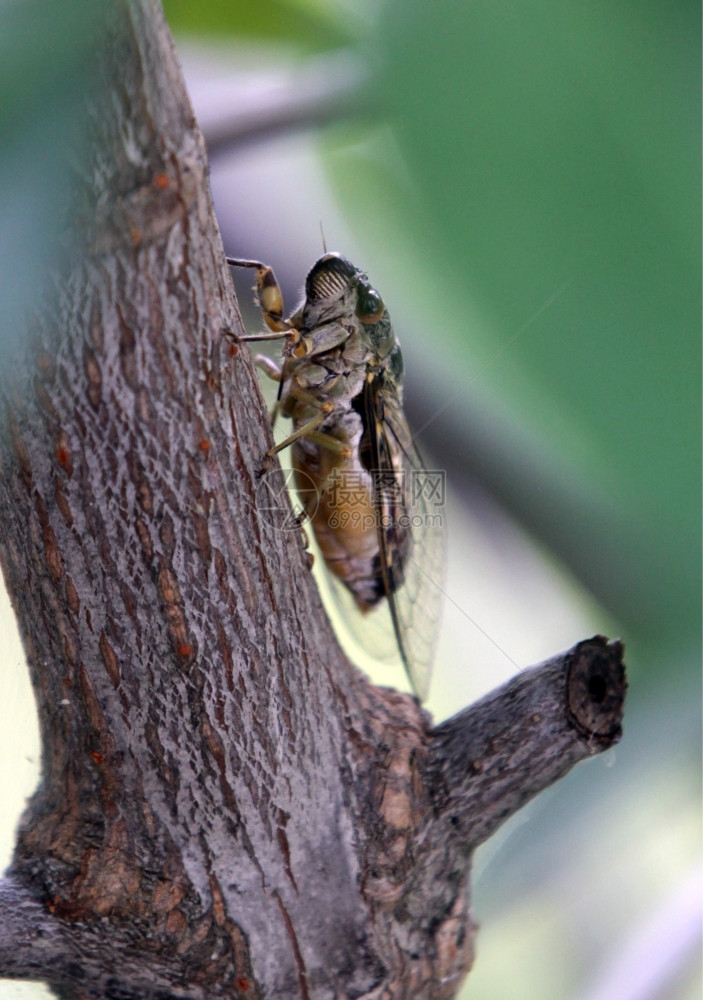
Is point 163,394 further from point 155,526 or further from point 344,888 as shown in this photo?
point 344,888

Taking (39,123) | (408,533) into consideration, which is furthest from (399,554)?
(39,123)

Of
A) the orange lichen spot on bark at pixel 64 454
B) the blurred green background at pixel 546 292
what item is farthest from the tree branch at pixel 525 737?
the orange lichen spot on bark at pixel 64 454

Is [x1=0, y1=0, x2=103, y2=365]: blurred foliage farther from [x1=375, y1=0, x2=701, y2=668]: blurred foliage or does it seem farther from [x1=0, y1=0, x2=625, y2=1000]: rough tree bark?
[x1=375, y1=0, x2=701, y2=668]: blurred foliage

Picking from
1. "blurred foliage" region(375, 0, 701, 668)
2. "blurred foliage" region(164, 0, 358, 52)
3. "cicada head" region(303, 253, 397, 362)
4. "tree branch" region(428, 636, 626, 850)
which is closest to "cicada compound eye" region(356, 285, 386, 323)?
"cicada head" region(303, 253, 397, 362)

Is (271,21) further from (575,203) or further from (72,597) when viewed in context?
(72,597)

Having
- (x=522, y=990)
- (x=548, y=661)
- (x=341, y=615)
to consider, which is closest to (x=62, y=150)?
(x=548, y=661)

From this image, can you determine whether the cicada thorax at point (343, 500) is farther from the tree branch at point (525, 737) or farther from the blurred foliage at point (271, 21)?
the blurred foliage at point (271, 21)

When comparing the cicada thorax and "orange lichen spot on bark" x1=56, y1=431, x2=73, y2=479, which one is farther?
the cicada thorax
